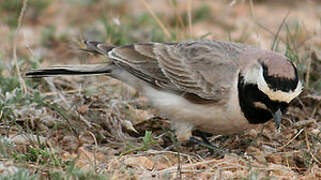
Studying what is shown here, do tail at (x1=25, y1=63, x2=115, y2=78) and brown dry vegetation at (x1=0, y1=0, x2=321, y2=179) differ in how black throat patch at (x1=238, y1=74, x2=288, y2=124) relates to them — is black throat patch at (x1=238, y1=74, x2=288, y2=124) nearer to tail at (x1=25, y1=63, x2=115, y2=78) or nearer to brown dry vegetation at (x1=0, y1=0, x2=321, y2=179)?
brown dry vegetation at (x1=0, y1=0, x2=321, y2=179)

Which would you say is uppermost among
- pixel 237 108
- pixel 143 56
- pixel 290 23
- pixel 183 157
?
pixel 290 23

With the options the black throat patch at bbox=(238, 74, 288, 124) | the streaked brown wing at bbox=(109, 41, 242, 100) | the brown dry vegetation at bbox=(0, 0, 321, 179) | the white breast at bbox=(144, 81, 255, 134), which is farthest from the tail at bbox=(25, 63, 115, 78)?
the black throat patch at bbox=(238, 74, 288, 124)

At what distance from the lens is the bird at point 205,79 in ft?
15.5

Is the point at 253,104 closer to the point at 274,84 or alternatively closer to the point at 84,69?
the point at 274,84

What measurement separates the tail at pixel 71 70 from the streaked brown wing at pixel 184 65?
159mm

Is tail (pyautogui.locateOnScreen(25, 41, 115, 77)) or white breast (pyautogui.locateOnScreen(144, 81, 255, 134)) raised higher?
tail (pyautogui.locateOnScreen(25, 41, 115, 77))

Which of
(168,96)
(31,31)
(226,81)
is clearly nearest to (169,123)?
(168,96)

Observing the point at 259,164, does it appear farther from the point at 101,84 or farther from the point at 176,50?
the point at 101,84

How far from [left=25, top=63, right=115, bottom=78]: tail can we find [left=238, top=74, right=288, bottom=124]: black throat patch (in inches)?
57.5

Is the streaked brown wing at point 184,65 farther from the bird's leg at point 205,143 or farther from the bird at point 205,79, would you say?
the bird's leg at point 205,143

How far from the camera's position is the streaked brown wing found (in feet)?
17.0

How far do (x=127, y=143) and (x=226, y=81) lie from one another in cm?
108

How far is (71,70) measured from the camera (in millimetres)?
5617

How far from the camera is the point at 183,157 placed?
509cm
